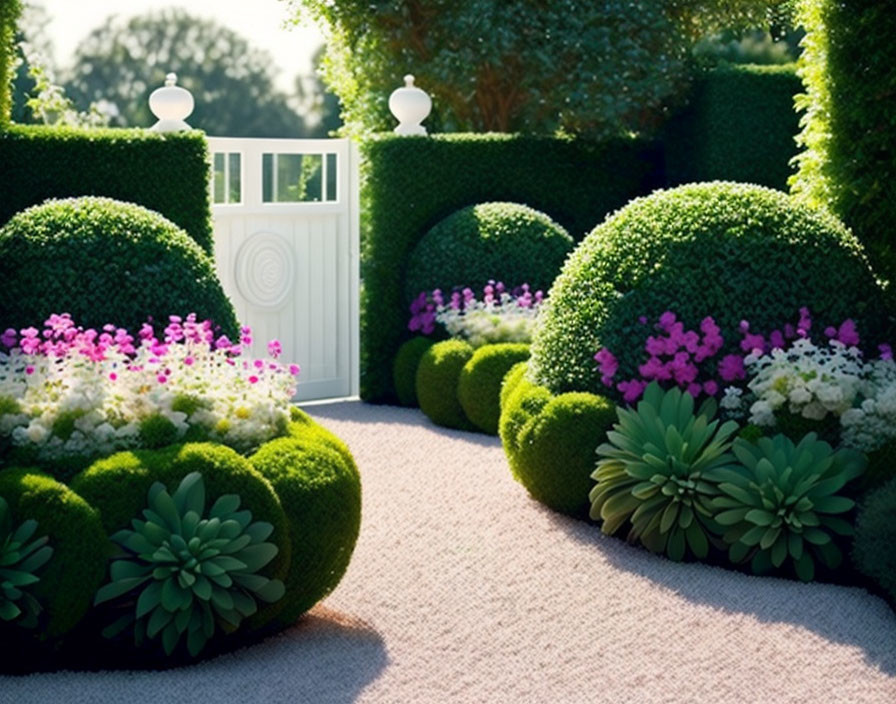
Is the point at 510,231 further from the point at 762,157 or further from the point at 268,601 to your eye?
the point at 268,601

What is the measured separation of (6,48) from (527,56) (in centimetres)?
612

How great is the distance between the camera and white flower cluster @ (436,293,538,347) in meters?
11.2

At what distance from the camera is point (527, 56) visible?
576 inches

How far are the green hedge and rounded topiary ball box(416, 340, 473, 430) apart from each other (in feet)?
12.6

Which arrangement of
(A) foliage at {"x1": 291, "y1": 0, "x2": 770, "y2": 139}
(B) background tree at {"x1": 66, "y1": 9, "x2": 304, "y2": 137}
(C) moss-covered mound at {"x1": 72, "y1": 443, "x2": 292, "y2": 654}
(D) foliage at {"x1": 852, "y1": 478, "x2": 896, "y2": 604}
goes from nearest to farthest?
(C) moss-covered mound at {"x1": 72, "y1": 443, "x2": 292, "y2": 654} → (D) foliage at {"x1": 852, "y1": 478, "x2": 896, "y2": 604} → (A) foliage at {"x1": 291, "y1": 0, "x2": 770, "y2": 139} → (B) background tree at {"x1": 66, "y1": 9, "x2": 304, "y2": 137}

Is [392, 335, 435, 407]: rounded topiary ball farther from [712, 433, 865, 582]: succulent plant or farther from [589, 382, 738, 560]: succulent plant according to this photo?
[712, 433, 865, 582]: succulent plant

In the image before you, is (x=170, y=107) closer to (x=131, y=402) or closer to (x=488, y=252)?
(x=488, y=252)

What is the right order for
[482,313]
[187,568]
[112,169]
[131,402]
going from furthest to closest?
[482,313], [112,169], [131,402], [187,568]

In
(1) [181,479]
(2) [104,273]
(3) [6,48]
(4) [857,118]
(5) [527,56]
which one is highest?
(5) [527,56]

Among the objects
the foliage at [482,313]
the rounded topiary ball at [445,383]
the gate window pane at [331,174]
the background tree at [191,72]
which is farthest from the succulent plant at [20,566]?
the background tree at [191,72]

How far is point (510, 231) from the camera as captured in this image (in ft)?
39.6

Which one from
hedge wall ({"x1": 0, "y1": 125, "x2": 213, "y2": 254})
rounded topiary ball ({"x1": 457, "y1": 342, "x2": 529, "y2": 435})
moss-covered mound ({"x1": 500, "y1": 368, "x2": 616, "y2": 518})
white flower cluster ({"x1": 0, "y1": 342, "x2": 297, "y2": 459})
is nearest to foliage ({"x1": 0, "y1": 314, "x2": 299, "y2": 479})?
white flower cluster ({"x1": 0, "y1": 342, "x2": 297, "y2": 459})

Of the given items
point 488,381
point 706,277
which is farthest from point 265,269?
point 706,277

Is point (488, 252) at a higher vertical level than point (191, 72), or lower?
lower
